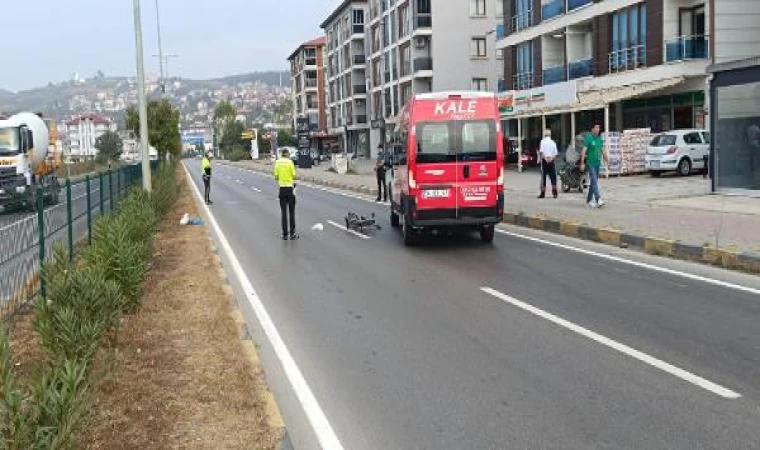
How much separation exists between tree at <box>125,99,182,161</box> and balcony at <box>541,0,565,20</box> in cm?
2227

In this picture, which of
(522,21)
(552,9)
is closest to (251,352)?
(552,9)

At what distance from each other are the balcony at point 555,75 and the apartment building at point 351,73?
145 ft

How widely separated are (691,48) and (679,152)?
596 centimetres

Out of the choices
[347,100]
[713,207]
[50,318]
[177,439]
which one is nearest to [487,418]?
[177,439]

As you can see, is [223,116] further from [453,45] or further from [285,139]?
[453,45]

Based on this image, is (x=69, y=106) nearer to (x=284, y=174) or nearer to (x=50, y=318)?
(x=284, y=174)

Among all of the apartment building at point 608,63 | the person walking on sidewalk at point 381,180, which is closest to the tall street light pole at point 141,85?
the person walking on sidewalk at point 381,180

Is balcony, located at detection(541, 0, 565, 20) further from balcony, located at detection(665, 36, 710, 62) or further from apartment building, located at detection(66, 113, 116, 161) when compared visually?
apartment building, located at detection(66, 113, 116, 161)

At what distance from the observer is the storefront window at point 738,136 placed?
18281mm

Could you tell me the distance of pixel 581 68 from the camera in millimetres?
39500

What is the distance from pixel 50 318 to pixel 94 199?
8099 mm

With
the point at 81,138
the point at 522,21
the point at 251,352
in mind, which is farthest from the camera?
the point at 81,138

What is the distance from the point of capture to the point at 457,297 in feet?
31.4

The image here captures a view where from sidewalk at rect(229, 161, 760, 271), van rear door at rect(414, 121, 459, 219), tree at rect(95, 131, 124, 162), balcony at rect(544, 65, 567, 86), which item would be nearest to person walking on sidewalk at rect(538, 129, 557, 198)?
sidewalk at rect(229, 161, 760, 271)
